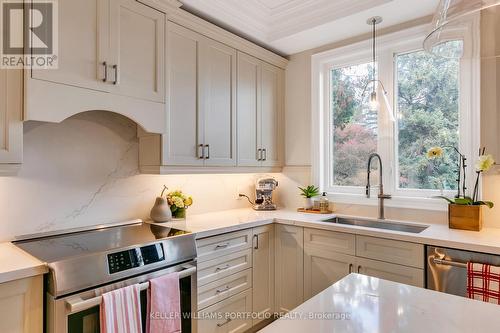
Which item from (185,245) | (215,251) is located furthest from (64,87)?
(215,251)

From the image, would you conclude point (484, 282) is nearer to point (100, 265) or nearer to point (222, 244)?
point (222, 244)

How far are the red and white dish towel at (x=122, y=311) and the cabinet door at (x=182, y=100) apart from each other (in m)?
0.88

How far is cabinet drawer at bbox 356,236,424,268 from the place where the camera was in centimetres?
191

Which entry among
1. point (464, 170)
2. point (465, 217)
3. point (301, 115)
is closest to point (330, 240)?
point (465, 217)

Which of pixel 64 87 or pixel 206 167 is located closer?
pixel 64 87

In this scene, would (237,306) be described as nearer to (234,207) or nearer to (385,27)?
(234,207)

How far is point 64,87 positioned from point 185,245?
1084 millimetres

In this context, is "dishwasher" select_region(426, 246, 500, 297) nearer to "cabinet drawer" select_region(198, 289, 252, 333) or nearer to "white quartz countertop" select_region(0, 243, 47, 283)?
"cabinet drawer" select_region(198, 289, 252, 333)

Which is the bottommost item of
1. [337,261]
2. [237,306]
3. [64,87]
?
[237,306]

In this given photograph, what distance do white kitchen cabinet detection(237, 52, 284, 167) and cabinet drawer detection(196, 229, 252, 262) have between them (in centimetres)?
67

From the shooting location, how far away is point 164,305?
5.41 feet

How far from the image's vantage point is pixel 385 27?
102 inches

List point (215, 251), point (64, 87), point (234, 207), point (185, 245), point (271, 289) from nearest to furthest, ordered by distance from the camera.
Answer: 1. point (64, 87)
2. point (185, 245)
3. point (215, 251)
4. point (271, 289)
5. point (234, 207)

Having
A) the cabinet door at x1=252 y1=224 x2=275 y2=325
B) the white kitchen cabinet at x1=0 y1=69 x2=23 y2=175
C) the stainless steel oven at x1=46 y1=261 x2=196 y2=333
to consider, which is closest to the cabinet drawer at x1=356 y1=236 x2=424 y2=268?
the cabinet door at x1=252 y1=224 x2=275 y2=325
